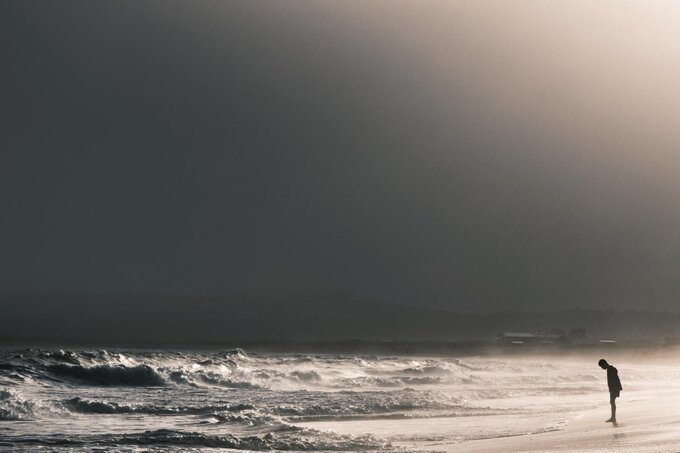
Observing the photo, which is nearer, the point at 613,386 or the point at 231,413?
the point at 613,386

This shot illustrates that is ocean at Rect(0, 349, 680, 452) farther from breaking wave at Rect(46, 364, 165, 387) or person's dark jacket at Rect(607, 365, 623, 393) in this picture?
person's dark jacket at Rect(607, 365, 623, 393)

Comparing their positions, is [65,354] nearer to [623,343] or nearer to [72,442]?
[72,442]

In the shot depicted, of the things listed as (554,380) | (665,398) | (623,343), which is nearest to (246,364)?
(554,380)

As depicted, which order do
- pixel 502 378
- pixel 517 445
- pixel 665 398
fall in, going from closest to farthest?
pixel 517 445
pixel 665 398
pixel 502 378

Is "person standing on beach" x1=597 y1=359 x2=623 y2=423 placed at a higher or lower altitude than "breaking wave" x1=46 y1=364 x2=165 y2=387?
higher

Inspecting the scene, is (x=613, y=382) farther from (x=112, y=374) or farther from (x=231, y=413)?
(x=112, y=374)

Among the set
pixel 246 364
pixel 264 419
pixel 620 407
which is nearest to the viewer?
pixel 264 419

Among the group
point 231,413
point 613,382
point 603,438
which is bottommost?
point 231,413

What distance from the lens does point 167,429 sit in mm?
20844

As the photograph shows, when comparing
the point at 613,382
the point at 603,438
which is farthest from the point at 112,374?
the point at 603,438

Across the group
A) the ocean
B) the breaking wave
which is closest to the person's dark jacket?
the ocean

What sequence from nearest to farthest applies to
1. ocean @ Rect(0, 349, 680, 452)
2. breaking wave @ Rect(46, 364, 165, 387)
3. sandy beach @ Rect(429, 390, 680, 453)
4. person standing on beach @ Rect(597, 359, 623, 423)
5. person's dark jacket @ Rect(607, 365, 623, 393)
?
sandy beach @ Rect(429, 390, 680, 453)
ocean @ Rect(0, 349, 680, 452)
person standing on beach @ Rect(597, 359, 623, 423)
person's dark jacket @ Rect(607, 365, 623, 393)
breaking wave @ Rect(46, 364, 165, 387)

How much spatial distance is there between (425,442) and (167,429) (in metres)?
6.29

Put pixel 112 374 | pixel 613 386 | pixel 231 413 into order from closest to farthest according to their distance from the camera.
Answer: pixel 613 386 < pixel 231 413 < pixel 112 374
